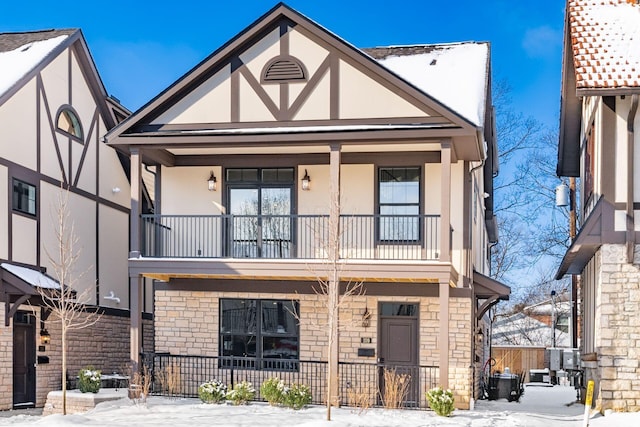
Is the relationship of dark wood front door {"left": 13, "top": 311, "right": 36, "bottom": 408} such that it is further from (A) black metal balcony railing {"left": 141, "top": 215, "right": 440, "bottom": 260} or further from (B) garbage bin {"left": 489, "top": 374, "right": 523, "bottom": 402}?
(B) garbage bin {"left": 489, "top": 374, "right": 523, "bottom": 402}

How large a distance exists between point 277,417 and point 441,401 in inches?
122

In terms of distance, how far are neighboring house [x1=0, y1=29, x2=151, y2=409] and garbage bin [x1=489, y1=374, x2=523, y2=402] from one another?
34.0 feet

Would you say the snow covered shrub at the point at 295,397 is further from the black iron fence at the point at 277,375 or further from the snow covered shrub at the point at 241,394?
the black iron fence at the point at 277,375

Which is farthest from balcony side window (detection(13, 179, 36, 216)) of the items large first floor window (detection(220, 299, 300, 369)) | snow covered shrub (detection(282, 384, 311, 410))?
snow covered shrub (detection(282, 384, 311, 410))

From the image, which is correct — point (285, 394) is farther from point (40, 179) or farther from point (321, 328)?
point (40, 179)

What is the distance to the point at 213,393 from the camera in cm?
1620

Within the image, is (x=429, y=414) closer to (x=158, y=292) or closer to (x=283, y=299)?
(x=283, y=299)

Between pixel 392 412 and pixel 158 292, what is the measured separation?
6.57 metres

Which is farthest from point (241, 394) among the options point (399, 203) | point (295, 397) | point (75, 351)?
point (75, 351)

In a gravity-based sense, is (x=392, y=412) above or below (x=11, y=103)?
below

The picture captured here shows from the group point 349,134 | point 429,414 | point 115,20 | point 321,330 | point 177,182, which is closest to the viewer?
point 429,414

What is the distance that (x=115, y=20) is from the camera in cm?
4819

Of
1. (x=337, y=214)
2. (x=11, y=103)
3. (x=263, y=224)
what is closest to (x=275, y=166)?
(x=263, y=224)

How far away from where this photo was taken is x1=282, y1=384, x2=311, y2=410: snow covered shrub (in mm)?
15656
